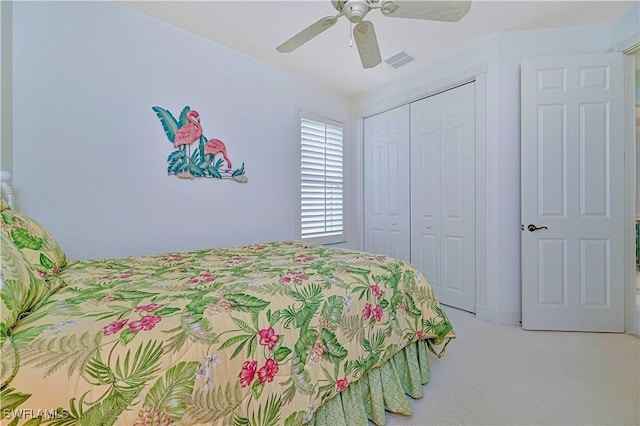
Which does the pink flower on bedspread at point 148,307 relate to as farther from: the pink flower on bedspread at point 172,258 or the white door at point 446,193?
the white door at point 446,193

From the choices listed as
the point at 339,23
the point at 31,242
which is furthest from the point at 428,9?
the point at 31,242

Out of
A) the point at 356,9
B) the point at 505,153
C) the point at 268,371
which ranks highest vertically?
the point at 356,9

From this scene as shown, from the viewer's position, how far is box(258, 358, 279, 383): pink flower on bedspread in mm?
999

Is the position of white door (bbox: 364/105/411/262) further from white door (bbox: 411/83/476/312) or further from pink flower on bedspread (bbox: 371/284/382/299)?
pink flower on bedspread (bbox: 371/284/382/299)

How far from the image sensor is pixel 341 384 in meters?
1.25

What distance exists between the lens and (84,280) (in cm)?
134

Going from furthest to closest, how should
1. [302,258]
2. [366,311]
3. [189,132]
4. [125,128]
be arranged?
[189,132], [125,128], [302,258], [366,311]

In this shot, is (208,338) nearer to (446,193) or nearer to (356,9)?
(356,9)

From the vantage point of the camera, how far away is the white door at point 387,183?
3650mm

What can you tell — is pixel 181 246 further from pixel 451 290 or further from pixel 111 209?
pixel 451 290

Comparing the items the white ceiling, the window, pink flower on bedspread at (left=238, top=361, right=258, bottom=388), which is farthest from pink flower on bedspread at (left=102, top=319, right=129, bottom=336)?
the window

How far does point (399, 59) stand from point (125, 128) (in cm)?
276

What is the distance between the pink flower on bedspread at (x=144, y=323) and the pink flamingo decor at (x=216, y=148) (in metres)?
2.12

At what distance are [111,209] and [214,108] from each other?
1288 millimetres
